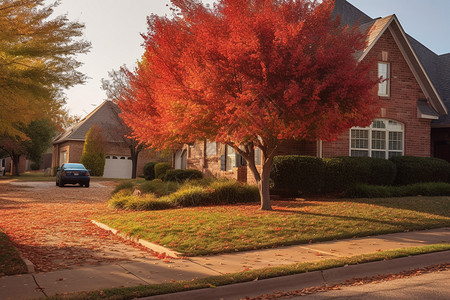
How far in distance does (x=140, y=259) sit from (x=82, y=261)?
104cm

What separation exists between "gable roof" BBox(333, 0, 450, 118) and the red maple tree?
536 centimetres

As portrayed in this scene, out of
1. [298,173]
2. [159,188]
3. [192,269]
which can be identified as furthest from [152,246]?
[298,173]

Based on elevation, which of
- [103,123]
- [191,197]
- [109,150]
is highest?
[103,123]

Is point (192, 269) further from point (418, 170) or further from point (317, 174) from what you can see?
point (418, 170)

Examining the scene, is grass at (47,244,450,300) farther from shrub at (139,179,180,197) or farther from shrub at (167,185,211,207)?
shrub at (139,179,180,197)

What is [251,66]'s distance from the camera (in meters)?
11.6

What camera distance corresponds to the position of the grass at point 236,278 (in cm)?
571

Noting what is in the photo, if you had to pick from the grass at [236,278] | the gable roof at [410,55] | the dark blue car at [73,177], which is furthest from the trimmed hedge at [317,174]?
the dark blue car at [73,177]

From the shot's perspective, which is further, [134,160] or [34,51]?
[134,160]

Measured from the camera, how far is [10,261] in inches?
293

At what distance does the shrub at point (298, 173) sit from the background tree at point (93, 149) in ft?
81.9

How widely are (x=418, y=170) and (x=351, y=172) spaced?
11.8ft

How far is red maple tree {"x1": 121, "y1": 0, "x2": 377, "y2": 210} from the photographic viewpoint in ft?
36.8

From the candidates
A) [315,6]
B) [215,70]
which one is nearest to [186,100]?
[215,70]
